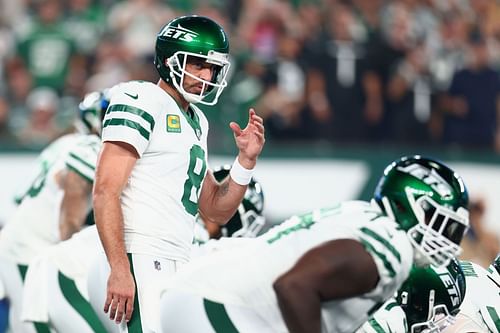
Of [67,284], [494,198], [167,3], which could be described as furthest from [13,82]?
[67,284]

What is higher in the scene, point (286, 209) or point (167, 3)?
point (167, 3)

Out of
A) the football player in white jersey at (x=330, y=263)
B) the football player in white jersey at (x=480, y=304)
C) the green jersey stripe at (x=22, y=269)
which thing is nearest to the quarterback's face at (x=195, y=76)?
the football player in white jersey at (x=330, y=263)

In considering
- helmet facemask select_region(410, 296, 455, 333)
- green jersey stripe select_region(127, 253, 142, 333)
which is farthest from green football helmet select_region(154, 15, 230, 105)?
helmet facemask select_region(410, 296, 455, 333)

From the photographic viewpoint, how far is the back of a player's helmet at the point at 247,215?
6.21 m

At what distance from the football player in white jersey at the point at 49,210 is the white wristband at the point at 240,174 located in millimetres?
1406

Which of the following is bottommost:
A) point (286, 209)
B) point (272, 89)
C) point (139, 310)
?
point (286, 209)

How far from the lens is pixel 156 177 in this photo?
16.0 feet

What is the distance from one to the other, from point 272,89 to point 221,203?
5.76 m

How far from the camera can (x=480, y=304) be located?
18.0 ft

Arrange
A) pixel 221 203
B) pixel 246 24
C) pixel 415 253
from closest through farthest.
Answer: pixel 415 253, pixel 221 203, pixel 246 24

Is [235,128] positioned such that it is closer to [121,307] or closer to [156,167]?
[156,167]

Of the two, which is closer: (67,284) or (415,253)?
(415,253)

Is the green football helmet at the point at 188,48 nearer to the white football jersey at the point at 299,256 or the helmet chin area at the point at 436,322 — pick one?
the white football jersey at the point at 299,256

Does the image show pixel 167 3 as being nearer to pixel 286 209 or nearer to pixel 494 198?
pixel 286 209
